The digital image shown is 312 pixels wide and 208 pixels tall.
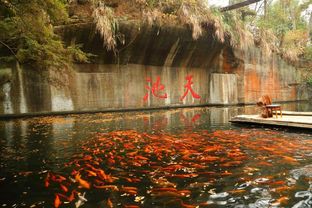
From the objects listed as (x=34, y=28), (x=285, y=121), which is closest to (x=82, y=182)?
(x=34, y=28)

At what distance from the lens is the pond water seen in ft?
11.6

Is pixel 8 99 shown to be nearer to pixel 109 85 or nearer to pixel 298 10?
pixel 109 85

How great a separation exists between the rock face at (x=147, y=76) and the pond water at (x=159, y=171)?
26.0ft

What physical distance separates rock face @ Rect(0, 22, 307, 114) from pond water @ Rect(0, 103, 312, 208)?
7.93 meters

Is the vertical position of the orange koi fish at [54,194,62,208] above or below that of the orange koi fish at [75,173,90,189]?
below

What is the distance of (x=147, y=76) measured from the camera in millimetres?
19109

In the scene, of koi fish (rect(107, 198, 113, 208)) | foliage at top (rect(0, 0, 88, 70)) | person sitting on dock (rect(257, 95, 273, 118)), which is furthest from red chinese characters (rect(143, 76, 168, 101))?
koi fish (rect(107, 198, 113, 208))

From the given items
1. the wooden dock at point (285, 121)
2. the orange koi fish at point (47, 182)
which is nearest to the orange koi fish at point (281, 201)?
the orange koi fish at point (47, 182)

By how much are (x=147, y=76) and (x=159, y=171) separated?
14.7 metres

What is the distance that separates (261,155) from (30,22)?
6125 millimetres

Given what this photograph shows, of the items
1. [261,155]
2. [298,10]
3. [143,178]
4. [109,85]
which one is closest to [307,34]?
[298,10]

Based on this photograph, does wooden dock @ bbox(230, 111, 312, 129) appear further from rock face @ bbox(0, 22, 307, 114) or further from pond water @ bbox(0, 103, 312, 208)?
rock face @ bbox(0, 22, 307, 114)

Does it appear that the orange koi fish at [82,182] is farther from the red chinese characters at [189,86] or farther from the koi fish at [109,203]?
the red chinese characters at [189,86]

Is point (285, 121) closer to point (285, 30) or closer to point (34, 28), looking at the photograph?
point (34, 28)
